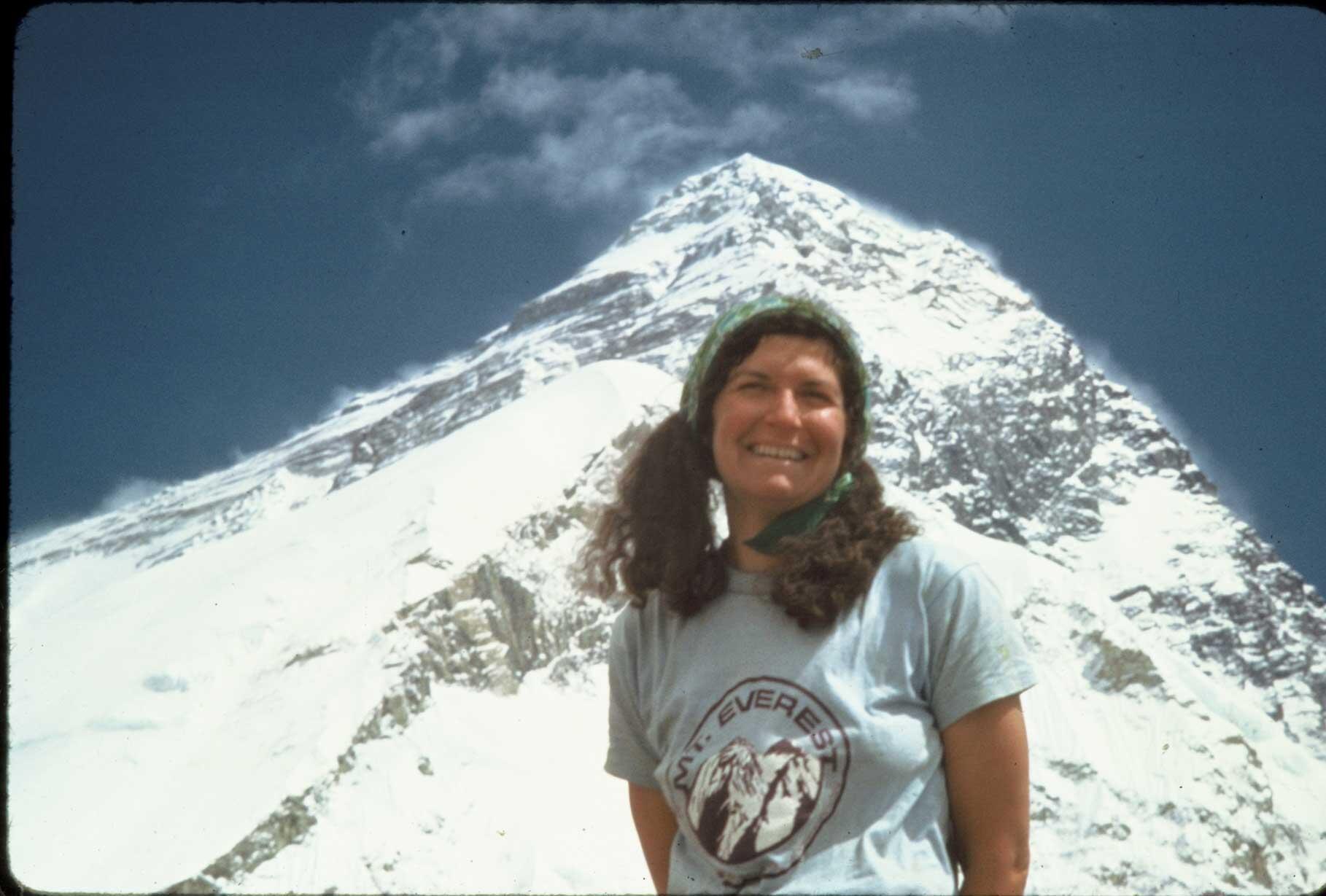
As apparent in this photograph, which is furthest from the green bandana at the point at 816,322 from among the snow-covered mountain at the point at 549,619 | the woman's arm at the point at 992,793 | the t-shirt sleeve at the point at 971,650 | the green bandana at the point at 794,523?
the snow-covered mountain at the point at 549,619

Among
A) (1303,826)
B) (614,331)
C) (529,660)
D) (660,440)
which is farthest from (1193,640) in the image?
(660,440)

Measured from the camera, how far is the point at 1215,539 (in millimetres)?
121750

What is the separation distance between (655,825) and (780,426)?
0.72 metres

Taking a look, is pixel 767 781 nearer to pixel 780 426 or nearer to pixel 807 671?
pixel 807 671

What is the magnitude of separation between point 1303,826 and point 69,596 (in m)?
78.7

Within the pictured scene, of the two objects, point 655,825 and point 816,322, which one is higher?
point 816,322

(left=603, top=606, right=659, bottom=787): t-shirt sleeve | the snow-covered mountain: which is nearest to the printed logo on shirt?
(left=603, top=606, right=659, bottom=787): t-shirt sleeve

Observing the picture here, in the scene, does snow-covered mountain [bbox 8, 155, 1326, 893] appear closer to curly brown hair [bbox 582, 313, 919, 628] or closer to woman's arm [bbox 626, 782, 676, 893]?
curly brown hair [bbox 582, 313, 919, 628]

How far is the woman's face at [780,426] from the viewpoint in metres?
2.18

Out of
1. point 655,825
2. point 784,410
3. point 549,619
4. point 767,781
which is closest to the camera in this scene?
point 767,781

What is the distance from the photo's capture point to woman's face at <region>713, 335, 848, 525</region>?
86.0 inches

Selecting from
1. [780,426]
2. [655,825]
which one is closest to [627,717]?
[655,825]

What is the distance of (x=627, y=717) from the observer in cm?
232

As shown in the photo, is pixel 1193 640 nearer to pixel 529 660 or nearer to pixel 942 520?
pixel 942 520
